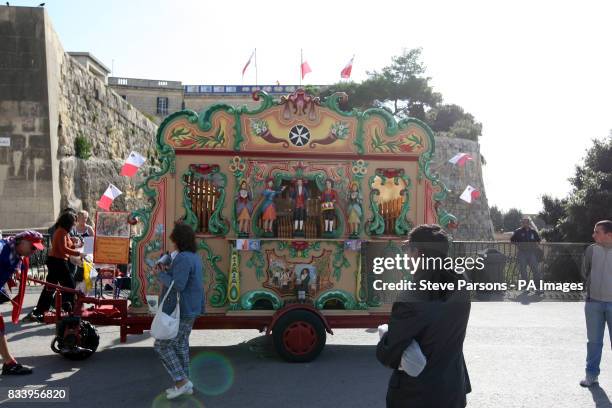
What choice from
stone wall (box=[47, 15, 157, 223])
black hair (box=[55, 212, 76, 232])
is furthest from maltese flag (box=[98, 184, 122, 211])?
stone wall (box=[47, 15, 157, 223])

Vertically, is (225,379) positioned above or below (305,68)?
below

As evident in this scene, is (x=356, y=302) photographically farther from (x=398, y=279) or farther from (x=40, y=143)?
(x=40, y=143)

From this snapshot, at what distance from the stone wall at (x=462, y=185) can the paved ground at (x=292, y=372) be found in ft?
105

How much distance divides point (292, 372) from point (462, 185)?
37610mm

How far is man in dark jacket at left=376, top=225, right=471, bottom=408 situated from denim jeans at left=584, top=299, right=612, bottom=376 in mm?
4056

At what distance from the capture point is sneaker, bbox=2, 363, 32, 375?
681 centimetres

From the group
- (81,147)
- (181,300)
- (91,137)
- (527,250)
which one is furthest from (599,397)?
(91,137)

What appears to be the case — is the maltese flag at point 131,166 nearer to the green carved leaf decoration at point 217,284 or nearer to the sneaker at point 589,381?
the green carved leaf decoration at point 217,284

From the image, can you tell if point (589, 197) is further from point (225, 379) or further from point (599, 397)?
point (225, 379)

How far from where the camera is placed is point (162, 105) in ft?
214

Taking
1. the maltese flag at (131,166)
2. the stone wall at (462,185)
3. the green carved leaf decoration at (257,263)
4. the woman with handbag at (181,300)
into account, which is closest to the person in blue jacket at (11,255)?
the woman with handbag at (181,300)

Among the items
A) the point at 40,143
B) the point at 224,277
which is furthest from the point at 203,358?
the point at 40,143

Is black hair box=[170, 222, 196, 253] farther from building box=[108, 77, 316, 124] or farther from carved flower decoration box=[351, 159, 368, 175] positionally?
building box=[108, 77, 316, 124]

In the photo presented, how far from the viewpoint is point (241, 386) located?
22.1 feet
